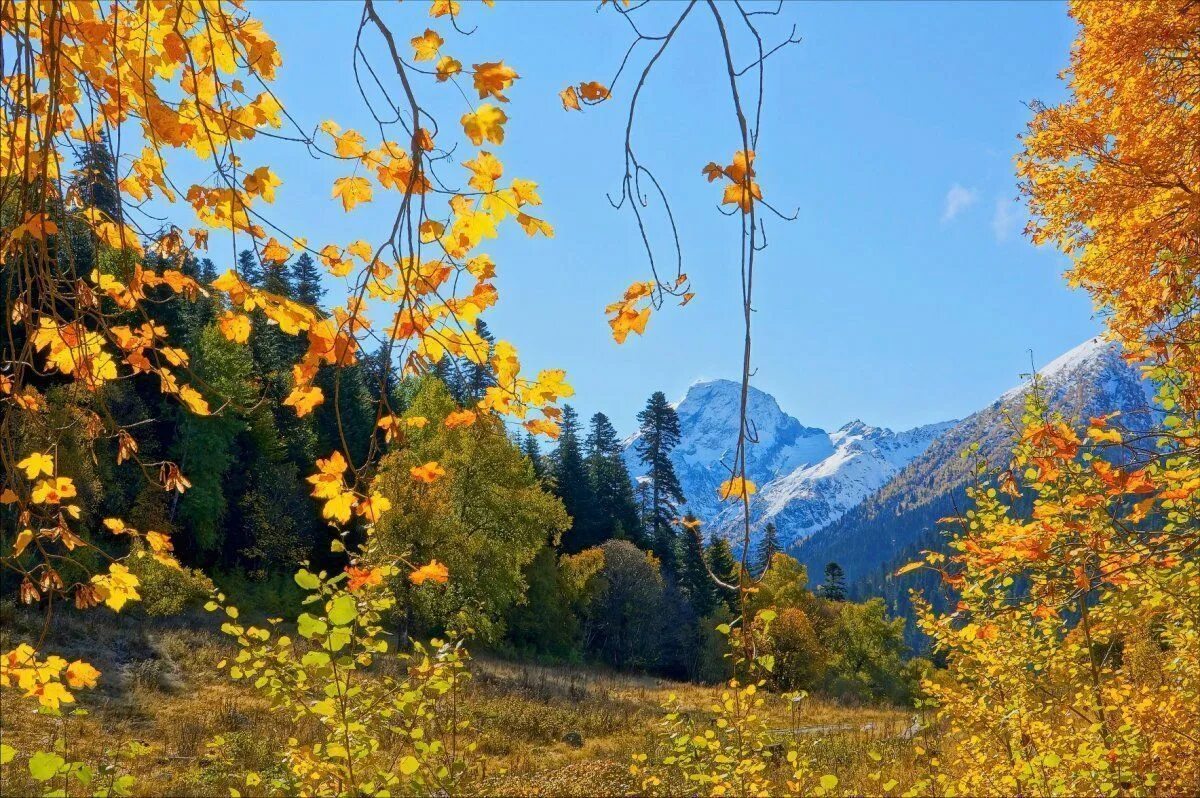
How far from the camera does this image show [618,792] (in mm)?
7836

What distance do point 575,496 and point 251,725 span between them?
95.7 feet

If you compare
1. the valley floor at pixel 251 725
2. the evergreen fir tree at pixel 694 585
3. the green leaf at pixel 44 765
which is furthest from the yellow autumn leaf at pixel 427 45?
the evergreen fir tree at pixel 694 585

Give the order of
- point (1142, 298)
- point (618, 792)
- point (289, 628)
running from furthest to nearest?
point (289, 628), point (618, 792), point (1142, 298)

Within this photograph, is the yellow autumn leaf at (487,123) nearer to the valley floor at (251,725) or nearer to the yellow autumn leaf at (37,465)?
the yellow autumn leaf at (37,465)

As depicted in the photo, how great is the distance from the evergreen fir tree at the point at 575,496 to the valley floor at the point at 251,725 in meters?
20.1

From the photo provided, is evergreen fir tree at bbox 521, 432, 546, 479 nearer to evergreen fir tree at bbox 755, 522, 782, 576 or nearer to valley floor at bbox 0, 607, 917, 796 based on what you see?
evergreen fir tree at bbox 755, 522, 782, 576

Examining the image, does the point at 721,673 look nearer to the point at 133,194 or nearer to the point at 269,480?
the point at 269,480

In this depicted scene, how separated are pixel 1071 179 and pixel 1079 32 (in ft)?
4.90

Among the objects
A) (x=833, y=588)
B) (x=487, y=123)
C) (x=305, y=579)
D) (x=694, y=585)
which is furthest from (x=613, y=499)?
(x=487, y=123)

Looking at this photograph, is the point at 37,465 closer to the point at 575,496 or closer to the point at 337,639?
the point at 337,639

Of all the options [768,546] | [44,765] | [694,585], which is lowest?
[44,765]

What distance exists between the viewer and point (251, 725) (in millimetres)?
10469

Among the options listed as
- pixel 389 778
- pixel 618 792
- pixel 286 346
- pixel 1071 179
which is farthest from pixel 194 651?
→ pixel 286 346

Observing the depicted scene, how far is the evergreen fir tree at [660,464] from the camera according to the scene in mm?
45000
